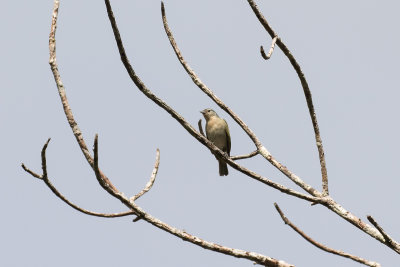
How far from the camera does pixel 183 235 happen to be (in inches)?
187

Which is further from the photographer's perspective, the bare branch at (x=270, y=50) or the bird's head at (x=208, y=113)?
the bird's head at (x=208, y=113)

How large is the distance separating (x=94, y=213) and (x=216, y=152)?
4.22 ft

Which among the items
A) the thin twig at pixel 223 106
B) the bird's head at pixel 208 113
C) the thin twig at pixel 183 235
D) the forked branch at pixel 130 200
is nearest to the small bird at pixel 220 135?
the bird's head at pixel 208 113

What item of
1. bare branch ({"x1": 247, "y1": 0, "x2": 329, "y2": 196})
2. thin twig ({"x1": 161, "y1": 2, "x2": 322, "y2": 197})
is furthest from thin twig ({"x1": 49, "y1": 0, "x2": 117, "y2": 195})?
bare branch ({"x1": 247, "y1": 0, "x2": 329, "y2": 196})

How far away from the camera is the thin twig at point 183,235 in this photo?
179 inches

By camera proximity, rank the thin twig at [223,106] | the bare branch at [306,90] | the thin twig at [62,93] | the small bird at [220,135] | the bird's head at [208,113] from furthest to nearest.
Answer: the bird's head at [208,113], the small bird at [220,135], the thin twig at [223,106], the bare branch at [306,90], the thin twig at [62,93]

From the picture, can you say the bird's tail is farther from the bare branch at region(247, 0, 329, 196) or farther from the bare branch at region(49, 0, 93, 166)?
the bare branch at region(49, 0, 93, 166)

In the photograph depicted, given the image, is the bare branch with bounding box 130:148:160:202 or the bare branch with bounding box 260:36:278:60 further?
the bare branch with bounding box 260:36:278:60

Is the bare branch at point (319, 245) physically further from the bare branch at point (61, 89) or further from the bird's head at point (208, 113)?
the bird's head at point (208, 113)

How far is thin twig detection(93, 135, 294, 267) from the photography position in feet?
14.9

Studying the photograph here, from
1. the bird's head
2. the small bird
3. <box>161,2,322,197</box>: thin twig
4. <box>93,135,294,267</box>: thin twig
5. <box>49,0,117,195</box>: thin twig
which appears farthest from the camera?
the bird's head

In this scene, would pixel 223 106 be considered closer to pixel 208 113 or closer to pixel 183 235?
pixel 183 235

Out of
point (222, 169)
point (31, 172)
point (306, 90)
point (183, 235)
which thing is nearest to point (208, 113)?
point (222, 169)

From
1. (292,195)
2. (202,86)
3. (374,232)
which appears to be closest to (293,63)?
(202,86)
